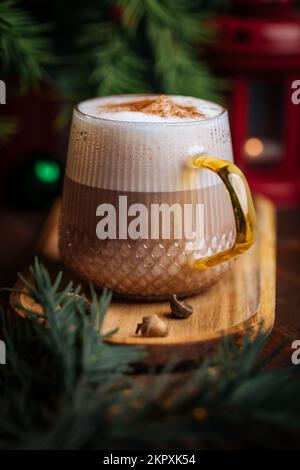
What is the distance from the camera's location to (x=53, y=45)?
0.92 metres

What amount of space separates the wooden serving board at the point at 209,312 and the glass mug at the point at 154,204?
0.07 feet

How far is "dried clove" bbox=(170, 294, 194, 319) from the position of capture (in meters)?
0.58

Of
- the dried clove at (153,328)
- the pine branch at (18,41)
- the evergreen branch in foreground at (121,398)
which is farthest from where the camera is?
the pine branch at (18,41)

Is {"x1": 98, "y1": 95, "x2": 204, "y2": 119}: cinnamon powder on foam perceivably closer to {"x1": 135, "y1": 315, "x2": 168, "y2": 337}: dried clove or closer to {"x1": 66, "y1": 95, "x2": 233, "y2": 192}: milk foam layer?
{"x1": 66, "y1": 95, "x2": 233, "y2": 192}: milk foam layer

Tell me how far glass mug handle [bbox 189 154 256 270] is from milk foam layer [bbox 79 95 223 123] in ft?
0.14

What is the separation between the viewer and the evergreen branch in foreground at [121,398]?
0.44m

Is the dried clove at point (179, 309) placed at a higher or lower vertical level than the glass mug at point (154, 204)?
lower

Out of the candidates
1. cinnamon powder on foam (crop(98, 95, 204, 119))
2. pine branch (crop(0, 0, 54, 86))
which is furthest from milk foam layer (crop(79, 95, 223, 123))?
pine branch (crop(0, 0, 54, 86))

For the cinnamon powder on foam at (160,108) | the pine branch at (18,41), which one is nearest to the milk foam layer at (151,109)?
the cinnamon powder on foam at (160,108)

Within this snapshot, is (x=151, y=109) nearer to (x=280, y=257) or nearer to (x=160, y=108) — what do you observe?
(x=160, y=108)

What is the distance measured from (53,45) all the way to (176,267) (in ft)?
1.50

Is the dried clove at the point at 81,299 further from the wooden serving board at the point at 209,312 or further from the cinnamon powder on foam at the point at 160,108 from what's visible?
the cinnamon powder on foam at the point at 160,108

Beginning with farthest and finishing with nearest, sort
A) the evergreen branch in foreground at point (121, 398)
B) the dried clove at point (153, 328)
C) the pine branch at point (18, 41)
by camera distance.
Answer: the pine branch at point (18, 41) < the dried clove at point (153, 328) < the evergreen branch in foreground at point (121, 398)

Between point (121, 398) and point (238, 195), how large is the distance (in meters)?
0.19
